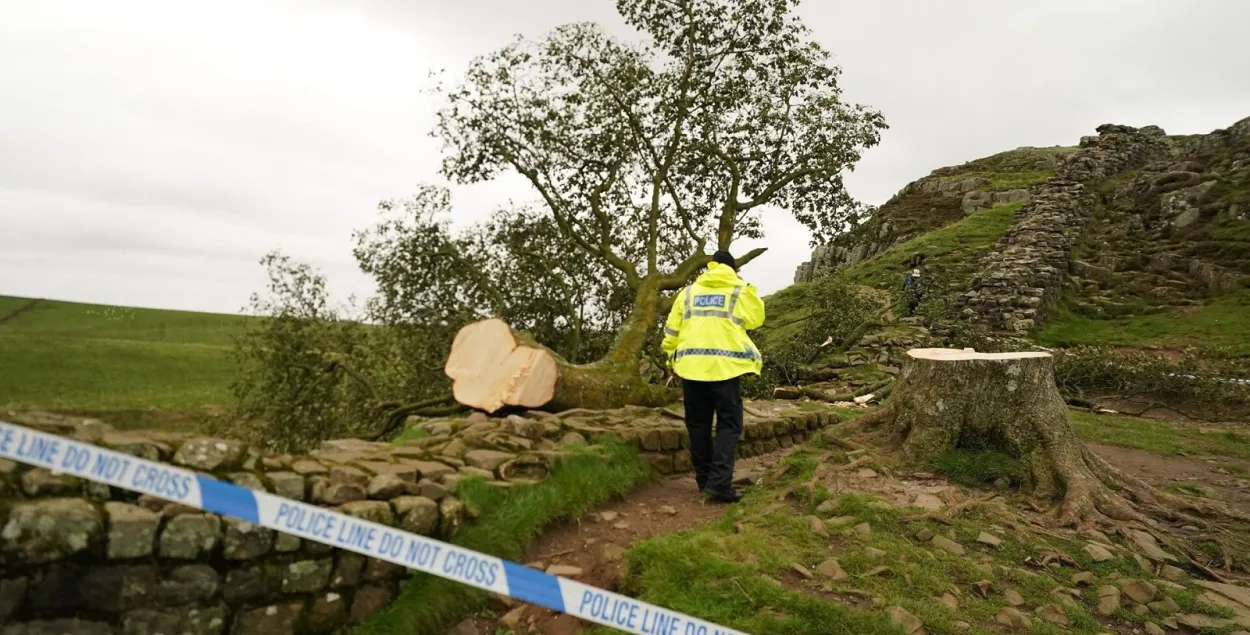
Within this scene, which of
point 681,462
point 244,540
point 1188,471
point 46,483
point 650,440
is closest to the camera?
point 46,483

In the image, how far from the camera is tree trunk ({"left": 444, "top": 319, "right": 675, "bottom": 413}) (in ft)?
28.4

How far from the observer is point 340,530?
4250mm

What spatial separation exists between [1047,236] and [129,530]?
29.6m

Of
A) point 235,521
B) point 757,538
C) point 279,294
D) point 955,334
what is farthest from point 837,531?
point 955,334

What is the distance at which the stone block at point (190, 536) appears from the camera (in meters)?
3.85

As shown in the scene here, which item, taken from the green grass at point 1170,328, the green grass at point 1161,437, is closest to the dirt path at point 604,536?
the green grass at point 1161,437

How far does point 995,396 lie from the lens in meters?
7.09

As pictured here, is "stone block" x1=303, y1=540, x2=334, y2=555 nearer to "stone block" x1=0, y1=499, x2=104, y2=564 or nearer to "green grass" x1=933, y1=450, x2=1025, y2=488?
"stone block" x1=0, y1=499, x2=104, y2=564

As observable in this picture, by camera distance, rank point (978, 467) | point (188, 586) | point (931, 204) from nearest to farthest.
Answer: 1. point (188, 586)
2. point (978, 467)
3. point (931, 204)

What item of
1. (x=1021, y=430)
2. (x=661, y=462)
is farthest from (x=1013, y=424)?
(x=661, y=462)

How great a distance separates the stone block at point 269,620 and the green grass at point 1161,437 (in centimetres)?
1239

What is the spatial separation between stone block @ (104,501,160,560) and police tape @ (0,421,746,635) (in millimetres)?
131

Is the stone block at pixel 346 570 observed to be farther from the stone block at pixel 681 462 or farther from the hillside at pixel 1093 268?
the hillside at pixel 1093 268

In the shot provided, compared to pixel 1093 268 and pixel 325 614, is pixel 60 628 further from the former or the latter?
pixel 1093 268
